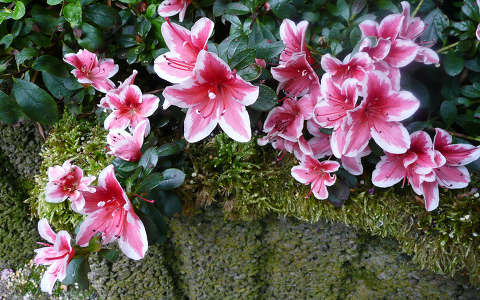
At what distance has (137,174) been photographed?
1.01m

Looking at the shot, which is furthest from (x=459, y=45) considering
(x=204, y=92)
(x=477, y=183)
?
(x=204, y=92)

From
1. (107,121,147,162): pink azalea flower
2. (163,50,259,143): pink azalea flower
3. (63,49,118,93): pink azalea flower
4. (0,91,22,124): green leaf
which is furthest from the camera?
(0,91,22,124): green leaf

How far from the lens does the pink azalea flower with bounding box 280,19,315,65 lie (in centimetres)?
91

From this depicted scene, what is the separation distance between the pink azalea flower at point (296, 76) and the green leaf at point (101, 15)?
2.14ft

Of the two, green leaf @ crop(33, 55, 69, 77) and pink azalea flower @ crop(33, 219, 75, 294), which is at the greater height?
green leaf @ crop(33, 55, 69, 77)

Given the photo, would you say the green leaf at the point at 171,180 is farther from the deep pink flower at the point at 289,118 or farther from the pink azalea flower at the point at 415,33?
the pink azalea flower at the point at 415,33

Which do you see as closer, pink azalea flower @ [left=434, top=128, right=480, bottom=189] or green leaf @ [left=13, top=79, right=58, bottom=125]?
pink azalea flower @ [left=434, top=128, right=480, bottom=189]

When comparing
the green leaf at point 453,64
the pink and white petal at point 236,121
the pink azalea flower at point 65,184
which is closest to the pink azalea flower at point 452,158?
the green leaf at point 453,64

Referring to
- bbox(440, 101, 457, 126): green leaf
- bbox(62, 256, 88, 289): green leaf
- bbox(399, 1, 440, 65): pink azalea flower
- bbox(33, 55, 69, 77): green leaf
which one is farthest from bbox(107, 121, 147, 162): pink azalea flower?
bbox(440, 101, 457, 126): green leaf

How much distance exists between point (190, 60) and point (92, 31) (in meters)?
0.51

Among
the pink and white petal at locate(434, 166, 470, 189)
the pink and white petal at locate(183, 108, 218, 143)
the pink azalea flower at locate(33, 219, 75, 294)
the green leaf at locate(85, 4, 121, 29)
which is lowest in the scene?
the pink azalea flower at locate(33, 219, 75, 294)

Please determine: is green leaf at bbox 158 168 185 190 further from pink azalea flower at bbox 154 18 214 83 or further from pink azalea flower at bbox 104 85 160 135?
pink azalea flower at bbox 154 18 214 83

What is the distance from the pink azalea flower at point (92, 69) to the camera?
1.15m

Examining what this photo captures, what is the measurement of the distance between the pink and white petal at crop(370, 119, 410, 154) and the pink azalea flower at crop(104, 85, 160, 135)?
2.05 feet
